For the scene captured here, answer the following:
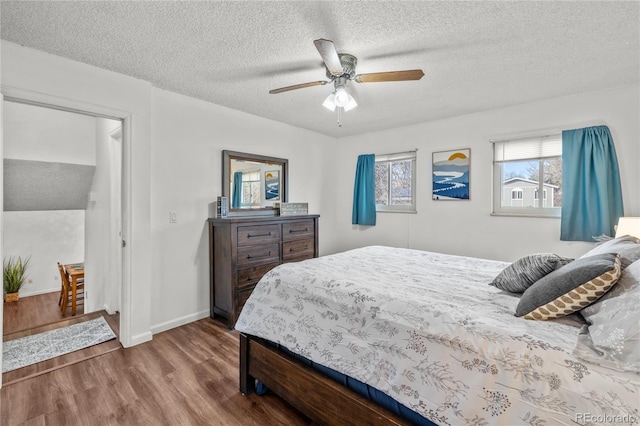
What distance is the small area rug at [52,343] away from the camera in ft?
7.79

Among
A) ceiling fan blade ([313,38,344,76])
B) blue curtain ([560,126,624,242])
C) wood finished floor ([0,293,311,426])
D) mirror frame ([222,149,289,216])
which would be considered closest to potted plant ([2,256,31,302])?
wood finished floor ([0,293,311,426])

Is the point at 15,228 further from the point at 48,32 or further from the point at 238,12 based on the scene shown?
the point at 238,12

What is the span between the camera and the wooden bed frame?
1.34 meters

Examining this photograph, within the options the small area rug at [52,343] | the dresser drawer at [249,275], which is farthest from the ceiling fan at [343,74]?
the small area rug at [52,343]

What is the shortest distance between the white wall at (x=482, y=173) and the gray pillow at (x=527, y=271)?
76.1 inches

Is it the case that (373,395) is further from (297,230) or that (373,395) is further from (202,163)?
(202,163)

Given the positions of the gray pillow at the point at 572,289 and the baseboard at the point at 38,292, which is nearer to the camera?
the gray pillow at the point at 572,289

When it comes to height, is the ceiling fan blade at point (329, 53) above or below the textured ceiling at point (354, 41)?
below

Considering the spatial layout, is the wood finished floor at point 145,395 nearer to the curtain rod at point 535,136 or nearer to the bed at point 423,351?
the bed at point 423,351

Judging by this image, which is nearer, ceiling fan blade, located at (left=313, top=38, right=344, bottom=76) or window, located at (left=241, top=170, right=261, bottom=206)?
ceiling fan blade, located at (left=313, top=38, right=344, bottom=76)

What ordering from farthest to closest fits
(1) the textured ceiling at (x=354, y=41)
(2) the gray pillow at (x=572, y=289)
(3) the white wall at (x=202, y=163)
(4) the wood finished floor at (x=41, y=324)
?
(3) the white wall at (x=202, y=163) → (4) the wood finished floor at (x=41, y=324) → (1) the textured ceiling at (x=354, y=41) → (2) the gray pillow at (x=572, y=289)

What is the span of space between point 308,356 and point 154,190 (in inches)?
91.5

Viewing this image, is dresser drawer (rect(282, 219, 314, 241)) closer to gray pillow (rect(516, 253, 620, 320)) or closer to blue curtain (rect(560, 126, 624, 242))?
gray pillow (rect(516, 253, 620, 320))

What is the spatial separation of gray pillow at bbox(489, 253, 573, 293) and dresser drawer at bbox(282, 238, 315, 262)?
7.82 feet
